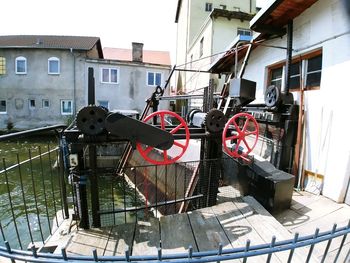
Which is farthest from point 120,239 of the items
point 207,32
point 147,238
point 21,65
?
point 21,65

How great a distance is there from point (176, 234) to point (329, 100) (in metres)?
3.48

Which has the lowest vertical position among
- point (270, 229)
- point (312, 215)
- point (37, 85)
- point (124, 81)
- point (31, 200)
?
point (31, 200)

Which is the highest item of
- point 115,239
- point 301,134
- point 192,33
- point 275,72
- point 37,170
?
point 192,33

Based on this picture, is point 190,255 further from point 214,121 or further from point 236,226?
point 214,121

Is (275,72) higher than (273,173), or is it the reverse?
(275,72)

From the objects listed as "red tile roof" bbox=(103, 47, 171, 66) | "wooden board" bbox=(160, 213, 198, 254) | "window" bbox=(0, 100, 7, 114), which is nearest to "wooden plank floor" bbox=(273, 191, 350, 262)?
"wooden board" bbox=(160, 213, 198, 254)

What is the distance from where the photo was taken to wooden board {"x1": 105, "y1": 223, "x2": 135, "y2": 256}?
2.38 metres

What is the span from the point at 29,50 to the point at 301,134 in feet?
66.8

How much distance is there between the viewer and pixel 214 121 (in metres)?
3.25

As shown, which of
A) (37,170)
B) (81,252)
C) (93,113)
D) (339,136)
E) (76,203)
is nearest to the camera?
(81,252)

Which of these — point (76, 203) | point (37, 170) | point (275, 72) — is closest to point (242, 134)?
point (76, 203)

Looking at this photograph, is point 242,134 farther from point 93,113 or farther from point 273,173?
point 93,113

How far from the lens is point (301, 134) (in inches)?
179

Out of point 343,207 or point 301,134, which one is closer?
point 343,207
